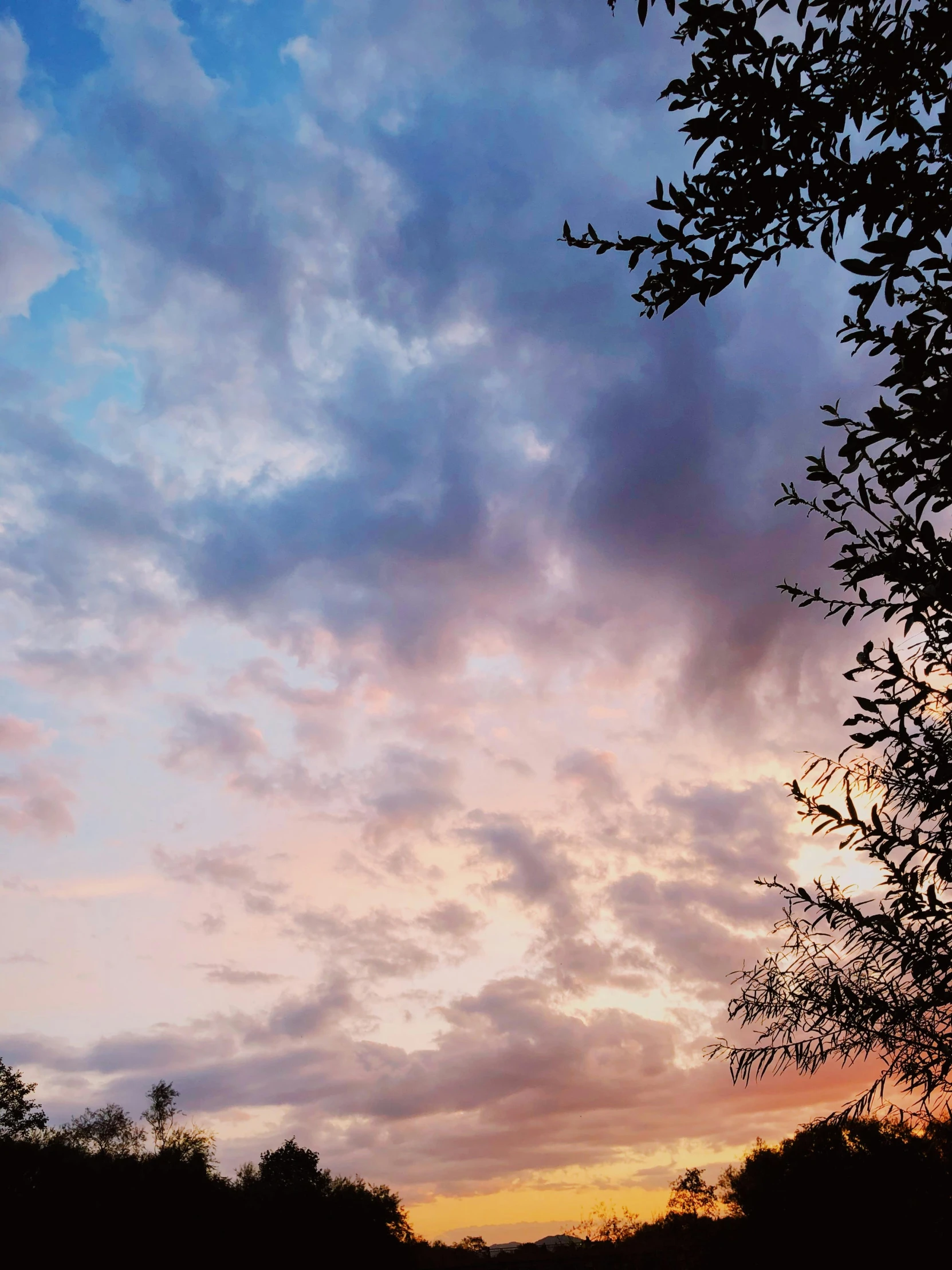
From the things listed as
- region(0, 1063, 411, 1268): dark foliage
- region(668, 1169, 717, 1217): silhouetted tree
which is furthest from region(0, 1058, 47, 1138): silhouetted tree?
region(668, 1169, 717, 1217): silhouetted tree

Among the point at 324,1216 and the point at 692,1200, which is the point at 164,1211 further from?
the point at 692,1200

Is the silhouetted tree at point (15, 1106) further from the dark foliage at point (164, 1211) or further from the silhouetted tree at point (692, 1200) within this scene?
the silhouetted tree at point (692, 1200)

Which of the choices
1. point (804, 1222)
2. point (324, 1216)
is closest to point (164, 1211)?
point (324, 1216)

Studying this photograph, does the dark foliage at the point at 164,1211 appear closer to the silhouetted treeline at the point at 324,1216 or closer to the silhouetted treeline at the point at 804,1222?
the silhouetted treeline at the point at 324,1216

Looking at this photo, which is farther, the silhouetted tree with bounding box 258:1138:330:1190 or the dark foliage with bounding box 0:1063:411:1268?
the silhouetted tree with bounding box 258:1138:330:1190

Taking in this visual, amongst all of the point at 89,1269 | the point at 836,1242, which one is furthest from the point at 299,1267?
the point at 836,1242

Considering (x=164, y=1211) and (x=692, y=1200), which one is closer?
(x=164, y=1211)

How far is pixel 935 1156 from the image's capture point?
7.93 meters

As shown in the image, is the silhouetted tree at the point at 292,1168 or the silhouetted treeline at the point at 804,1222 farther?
the silhouetted tree at the point at 292,1168

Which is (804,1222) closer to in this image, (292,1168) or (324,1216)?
(324,1216)

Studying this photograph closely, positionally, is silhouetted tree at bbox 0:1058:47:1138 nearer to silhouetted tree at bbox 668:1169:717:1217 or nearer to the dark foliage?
the dark foliage

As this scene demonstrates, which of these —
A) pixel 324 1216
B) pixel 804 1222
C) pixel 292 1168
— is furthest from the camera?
pixel 292 1168

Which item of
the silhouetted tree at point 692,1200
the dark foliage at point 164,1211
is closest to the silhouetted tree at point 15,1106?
the dark foliage at point 164,1211

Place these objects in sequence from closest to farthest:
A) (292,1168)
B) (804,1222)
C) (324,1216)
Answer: (804,1222) < (324,1216) < (292,1168)
